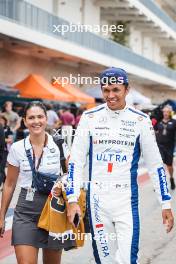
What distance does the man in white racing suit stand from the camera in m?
4.55

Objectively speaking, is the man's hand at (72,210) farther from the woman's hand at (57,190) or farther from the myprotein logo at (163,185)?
the myprotein logo at (163,185)

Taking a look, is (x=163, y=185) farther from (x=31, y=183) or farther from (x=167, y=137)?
(x=167, y=137)

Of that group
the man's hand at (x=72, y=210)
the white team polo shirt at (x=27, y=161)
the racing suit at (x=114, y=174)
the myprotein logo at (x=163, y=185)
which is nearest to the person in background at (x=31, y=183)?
the white team polo shirt at (x=27, y=161)

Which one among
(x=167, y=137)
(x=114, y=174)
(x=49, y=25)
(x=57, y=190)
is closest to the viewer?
(x=114, y=174)

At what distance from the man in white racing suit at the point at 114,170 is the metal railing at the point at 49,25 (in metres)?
15.1

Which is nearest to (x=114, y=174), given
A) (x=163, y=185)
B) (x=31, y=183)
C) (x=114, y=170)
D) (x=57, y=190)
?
(x=114, y=170)

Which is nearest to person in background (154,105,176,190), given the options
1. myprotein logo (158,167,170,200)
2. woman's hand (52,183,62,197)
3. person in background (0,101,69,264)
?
person in background (0,101,69,264)

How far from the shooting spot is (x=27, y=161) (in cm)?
518

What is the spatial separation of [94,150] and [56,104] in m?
21.5

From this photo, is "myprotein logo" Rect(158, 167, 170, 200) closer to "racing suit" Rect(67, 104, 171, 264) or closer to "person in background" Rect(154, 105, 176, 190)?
"racing suit" Rect(67, 104, 171, 264)

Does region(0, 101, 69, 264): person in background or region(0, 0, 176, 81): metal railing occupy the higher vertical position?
region(0, 0, 176, 81): metal railing

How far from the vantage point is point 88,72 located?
32250 millimetres

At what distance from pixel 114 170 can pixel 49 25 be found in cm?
1997

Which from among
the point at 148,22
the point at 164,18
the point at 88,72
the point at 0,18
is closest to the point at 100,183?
the point at 0,18
